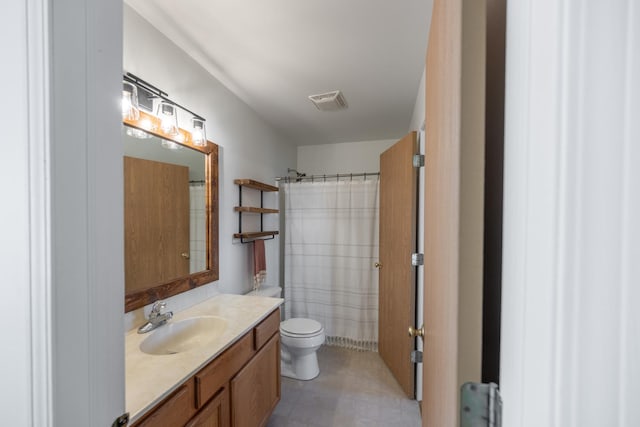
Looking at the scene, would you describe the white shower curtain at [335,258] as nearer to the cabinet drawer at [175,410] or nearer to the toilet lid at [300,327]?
the toilet lid at [300,327]

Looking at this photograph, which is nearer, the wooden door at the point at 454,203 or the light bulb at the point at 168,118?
the wooden door at the point at 454,203

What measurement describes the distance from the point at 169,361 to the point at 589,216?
4.40 ft

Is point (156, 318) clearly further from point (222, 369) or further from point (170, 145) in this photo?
point (170, 145)

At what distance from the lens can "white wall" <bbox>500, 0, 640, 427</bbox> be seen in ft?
0.80

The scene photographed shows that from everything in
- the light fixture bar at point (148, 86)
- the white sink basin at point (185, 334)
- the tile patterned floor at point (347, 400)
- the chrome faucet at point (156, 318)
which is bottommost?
the tile patterned floor at point (347, 400)

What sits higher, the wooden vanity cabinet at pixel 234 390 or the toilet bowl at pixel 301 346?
the wooden vanity cabinet at pixel 234 390

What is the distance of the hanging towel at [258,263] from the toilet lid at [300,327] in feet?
1.50

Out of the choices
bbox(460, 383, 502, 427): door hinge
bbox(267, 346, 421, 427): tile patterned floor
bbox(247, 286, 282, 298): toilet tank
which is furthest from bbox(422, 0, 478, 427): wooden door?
bbox(247, 286, 282, 298): toilet tank

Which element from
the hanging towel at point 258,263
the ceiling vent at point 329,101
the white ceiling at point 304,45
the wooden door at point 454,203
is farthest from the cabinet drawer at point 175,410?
the ceiling vent at point 329,101

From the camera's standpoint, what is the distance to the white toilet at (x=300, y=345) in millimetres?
2158

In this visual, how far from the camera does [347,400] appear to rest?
77.7 inches

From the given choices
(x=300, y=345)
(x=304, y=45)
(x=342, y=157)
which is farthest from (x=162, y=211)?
(x=342, y=157)

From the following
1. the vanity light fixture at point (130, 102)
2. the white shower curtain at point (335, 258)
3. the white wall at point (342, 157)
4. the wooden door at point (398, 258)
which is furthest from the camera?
the white wall at point (342, 157)

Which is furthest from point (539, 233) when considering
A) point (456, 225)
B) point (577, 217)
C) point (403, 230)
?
point (403, 230)
